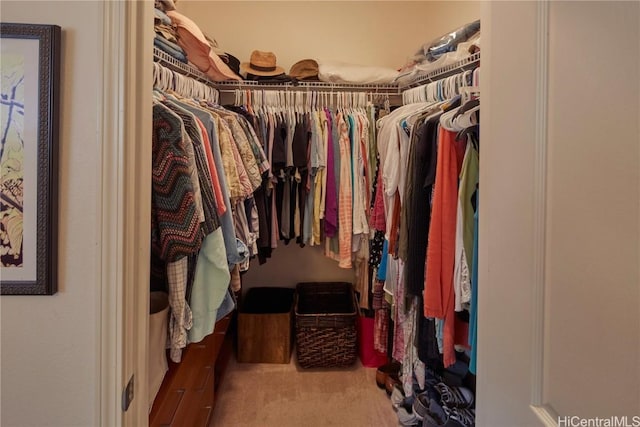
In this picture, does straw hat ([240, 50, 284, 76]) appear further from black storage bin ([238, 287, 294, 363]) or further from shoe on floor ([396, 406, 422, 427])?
shoe on floor ([396, 406, 422, 427])

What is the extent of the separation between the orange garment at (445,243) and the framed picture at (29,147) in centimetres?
106

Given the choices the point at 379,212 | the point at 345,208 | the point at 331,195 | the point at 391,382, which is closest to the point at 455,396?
the point at 391,382

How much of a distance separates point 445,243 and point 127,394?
100 centimetres

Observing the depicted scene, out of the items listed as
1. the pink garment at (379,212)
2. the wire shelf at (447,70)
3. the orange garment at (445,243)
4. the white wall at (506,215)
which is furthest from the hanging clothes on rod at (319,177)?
the white wall at (506,215)

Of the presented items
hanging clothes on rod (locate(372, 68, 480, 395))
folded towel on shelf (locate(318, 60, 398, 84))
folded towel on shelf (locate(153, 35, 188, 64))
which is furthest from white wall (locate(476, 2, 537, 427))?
folded towel on shelf (locate(318, 60, 398, 84))

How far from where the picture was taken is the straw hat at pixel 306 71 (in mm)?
2330

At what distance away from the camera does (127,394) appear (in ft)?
2.20

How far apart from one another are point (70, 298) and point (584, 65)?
0.94 meters

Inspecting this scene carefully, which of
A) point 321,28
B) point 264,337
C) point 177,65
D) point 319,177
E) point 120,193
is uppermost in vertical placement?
point 321,28

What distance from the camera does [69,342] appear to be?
0.65 metres

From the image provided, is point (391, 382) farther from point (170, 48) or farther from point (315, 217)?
point (170, 48)

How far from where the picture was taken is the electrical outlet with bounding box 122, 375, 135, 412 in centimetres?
66

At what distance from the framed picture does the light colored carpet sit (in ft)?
5.16

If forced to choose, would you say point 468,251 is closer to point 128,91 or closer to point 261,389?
point 128,91
